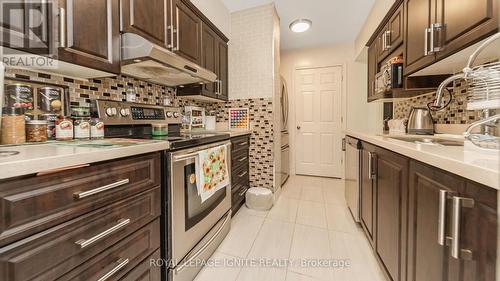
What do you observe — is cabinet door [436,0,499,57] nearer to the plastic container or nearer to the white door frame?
the plastic container

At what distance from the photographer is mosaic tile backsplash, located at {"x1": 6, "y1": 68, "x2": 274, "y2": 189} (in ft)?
4.15

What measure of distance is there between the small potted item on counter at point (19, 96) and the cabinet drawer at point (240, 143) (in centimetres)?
144

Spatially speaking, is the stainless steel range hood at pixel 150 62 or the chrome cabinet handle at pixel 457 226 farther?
the stainless steel range hood at pixel 150 62

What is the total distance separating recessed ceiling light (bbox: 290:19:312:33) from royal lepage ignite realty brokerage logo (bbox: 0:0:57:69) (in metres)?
2.66

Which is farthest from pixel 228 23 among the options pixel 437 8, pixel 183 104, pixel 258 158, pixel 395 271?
pixel 395 271

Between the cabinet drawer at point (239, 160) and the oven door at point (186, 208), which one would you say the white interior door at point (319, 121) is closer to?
the cabinet drawer at point (239, 160)

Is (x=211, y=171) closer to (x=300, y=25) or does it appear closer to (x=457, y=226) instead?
(x=457, y=226)

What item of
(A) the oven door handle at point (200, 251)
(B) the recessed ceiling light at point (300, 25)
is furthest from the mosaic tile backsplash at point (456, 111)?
(A) the oven door handle at point (200, 251)

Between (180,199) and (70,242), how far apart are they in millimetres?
546

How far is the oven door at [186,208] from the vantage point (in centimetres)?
115

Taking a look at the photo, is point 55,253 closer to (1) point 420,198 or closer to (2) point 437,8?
(1) point 420,198

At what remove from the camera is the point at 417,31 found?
5.00 ft

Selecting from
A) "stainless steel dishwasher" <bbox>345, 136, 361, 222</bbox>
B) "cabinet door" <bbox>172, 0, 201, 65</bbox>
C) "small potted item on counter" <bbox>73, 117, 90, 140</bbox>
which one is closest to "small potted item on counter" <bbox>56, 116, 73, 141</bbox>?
"small potted item on counter" <bbox>73, 117, 90, 140</bbox>

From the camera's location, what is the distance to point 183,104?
93.4 inches
